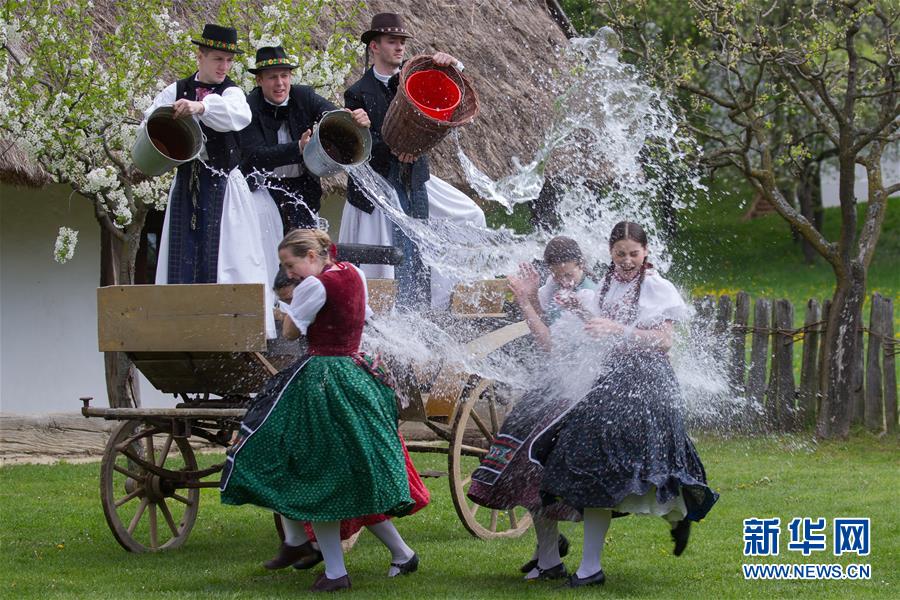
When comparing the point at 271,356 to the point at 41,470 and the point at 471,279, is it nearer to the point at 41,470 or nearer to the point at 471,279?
the point at 471,279

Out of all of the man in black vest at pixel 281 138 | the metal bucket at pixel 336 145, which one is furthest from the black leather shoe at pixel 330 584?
the man in black vest at pixel 281 138

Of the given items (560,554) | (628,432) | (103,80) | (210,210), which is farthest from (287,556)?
(103,80)

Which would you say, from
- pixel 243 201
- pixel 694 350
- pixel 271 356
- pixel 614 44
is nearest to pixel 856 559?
pixel 694 350

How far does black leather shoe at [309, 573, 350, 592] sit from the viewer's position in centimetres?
479

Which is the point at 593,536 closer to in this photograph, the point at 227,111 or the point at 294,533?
the point at 294,533

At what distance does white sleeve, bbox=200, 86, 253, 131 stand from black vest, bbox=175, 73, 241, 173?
0.32ft

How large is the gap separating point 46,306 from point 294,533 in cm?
458

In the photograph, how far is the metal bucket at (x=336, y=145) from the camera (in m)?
5.72

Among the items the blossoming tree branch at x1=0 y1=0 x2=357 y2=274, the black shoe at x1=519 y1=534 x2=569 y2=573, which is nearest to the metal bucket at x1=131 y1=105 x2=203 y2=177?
the blossoming tree branch at x1=0 y1=0 x2=357 y2=274

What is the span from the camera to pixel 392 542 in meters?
5.09

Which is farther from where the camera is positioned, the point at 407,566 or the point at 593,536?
the point at 407,566

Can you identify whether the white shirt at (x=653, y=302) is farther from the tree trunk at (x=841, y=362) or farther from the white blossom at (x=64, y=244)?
the tree trunk at (x=841, y=362)

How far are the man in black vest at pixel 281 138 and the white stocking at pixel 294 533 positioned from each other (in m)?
1.68

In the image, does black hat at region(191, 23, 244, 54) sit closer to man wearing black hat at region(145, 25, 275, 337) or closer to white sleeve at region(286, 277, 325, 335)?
man wearing black hat at region(145, 25, 275, 337)
